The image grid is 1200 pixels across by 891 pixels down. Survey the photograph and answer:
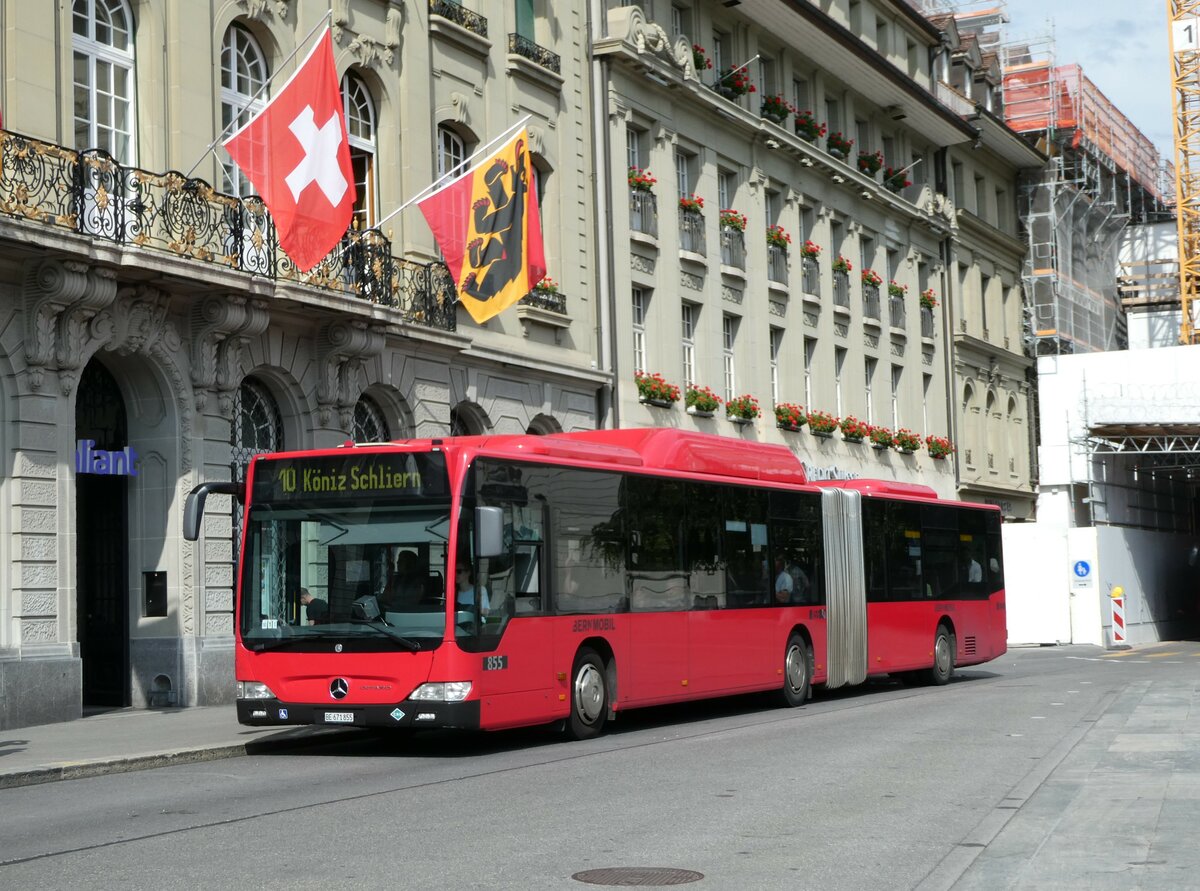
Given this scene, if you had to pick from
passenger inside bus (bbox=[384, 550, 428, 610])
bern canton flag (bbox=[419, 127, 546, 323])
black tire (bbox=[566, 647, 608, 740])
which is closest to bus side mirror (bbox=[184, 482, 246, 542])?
passenger inside bus (bbox=[384, 550, 428, 610])

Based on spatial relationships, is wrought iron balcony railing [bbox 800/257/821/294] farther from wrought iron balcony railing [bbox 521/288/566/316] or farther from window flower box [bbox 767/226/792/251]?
wrought iron balcony railing [bbox 521/288/566/316]

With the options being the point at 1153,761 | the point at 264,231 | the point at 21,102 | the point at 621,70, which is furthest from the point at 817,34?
the point at 1153,761

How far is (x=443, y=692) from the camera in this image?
14906mm

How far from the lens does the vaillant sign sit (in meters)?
20.5

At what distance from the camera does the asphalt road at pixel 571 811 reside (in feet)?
28.8

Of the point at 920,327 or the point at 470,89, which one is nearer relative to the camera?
the point at 470,89

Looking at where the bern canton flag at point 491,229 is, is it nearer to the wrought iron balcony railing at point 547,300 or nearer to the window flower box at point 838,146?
the wrought iron balcony railing at point 547,300

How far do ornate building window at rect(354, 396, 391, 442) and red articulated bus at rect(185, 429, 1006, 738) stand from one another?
21.4 ft

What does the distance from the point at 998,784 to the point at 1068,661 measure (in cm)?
2208

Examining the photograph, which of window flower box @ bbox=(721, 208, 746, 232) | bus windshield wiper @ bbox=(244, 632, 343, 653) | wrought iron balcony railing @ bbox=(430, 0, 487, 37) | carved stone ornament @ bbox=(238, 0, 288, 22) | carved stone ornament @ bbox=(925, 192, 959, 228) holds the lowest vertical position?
bus windshield wiper @ bbox=(244, 632, 343, 653)

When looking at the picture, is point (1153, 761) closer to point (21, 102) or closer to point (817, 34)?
point (21, 102)

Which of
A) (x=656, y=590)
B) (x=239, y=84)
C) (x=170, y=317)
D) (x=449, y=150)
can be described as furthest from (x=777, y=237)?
(x=656, y=590)

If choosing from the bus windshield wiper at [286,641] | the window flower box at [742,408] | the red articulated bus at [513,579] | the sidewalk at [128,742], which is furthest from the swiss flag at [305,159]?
the window flower box at [742,408]

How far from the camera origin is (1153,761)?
13742mm
